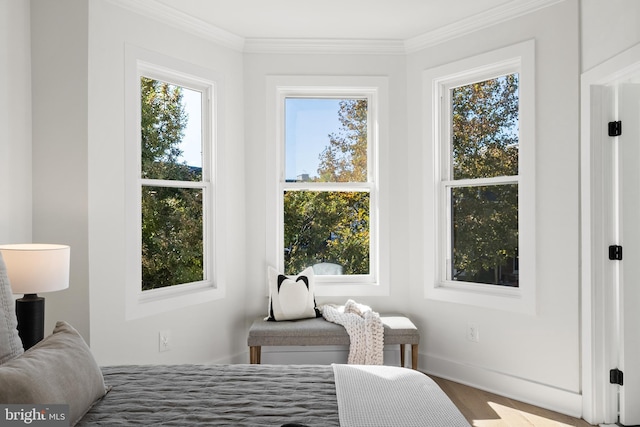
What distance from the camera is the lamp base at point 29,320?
2254 mm

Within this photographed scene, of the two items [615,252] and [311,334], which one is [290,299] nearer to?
[311,334]

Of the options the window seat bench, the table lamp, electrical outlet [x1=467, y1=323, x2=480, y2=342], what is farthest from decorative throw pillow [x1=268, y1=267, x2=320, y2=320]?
the table lamp

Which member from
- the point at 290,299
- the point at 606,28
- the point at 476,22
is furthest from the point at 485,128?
the point at 290,299

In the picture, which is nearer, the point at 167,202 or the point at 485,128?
the point at 167,202

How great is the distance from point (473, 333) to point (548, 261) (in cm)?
78

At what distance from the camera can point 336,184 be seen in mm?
4055

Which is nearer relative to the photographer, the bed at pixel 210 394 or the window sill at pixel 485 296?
the bed at pixel 210 394

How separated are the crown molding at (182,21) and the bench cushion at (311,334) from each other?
7.15 ft

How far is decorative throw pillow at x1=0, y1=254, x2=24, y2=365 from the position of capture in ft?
4.76

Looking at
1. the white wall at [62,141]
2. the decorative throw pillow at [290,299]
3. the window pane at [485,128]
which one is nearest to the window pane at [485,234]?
the window pane at [485,128]

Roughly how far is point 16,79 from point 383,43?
2.60 metres

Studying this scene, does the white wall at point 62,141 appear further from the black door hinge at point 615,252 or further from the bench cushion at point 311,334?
the black door hinge at point 615,252

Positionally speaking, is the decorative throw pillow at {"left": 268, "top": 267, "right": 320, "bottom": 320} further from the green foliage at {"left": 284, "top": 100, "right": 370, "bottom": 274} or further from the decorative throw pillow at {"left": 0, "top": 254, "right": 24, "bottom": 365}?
the decorative throw pillow at {"left": 0, "top": 254, "right": 24, "bottom": 365}

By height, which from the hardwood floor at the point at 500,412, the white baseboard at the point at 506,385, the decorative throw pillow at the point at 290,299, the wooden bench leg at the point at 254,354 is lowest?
the hardwood floor at the point at 500,412
